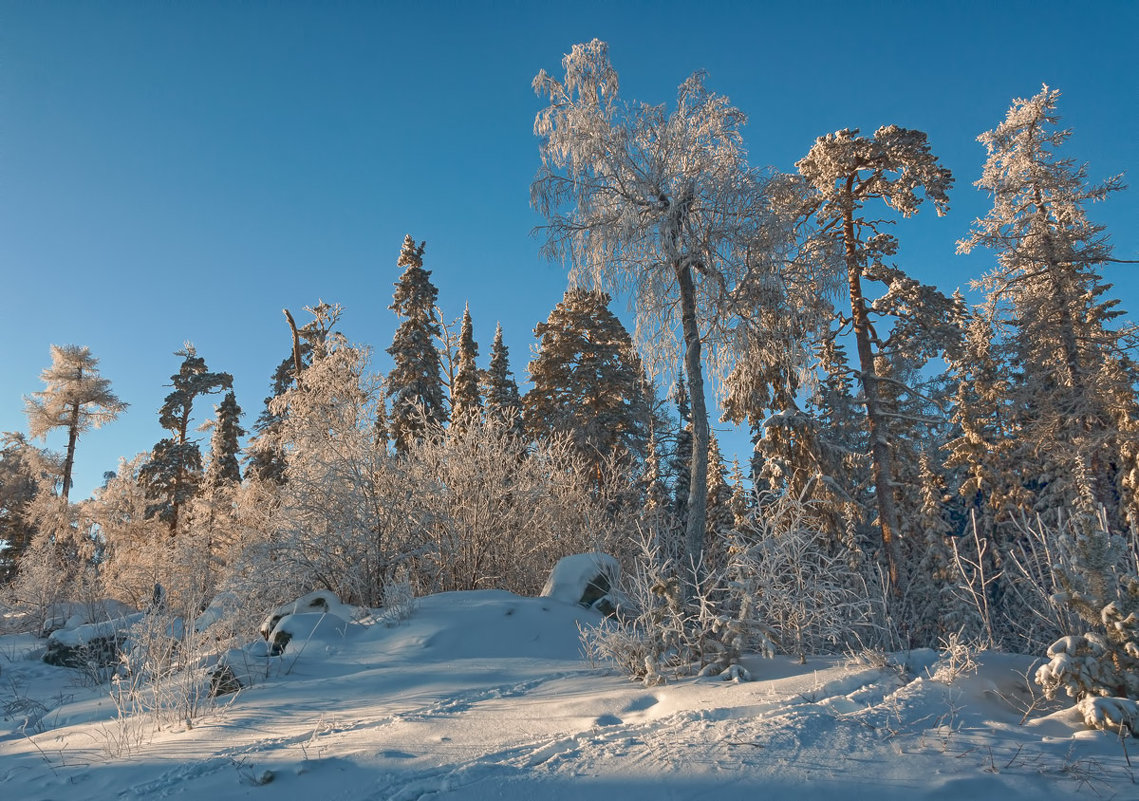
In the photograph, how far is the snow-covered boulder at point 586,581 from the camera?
8851 millimetres

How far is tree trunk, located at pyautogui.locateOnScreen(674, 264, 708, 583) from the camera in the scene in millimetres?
8547

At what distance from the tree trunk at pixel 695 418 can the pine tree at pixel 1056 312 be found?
35.5 ft

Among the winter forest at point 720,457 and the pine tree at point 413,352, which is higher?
the pine tree at point 413,352

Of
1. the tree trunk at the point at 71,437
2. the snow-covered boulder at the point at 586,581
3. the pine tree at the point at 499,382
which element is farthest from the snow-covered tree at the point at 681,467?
the tree trunk at the point at 71,437

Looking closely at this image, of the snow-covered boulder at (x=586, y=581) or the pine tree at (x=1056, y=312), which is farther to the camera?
the pine tree at (x=1056, y=312)

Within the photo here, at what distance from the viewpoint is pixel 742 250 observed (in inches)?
354

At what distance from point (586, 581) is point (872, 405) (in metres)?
8.10

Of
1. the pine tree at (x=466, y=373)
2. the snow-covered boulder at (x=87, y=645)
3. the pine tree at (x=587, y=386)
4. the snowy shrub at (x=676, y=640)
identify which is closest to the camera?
the snowy shrub at (x=676, y=640)

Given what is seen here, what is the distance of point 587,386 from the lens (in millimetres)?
24328

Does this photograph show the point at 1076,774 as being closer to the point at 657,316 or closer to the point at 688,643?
the point at 688,643

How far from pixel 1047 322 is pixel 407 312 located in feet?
66.6

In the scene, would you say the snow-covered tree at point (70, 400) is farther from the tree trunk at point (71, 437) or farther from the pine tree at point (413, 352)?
the pine tree at point (413, 352)

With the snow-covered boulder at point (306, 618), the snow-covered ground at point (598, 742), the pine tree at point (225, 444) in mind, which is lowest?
the snow-covered ground at point (598, 742)

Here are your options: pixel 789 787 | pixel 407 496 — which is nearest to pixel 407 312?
pixel 407 496
